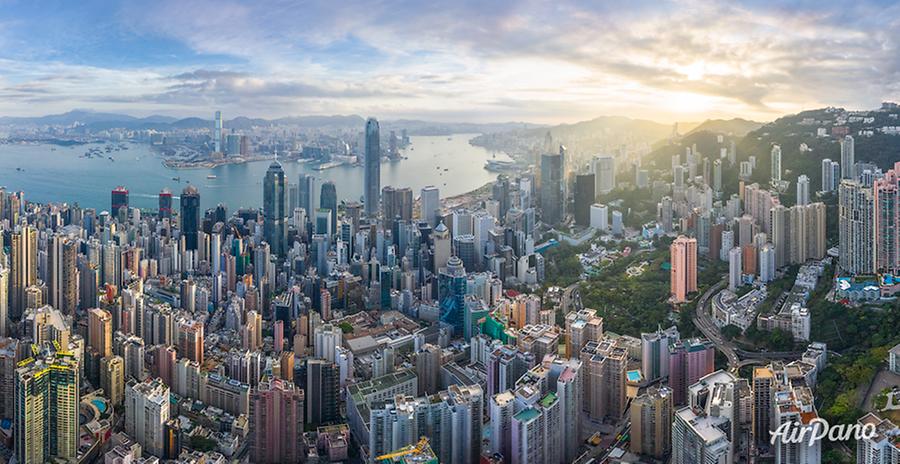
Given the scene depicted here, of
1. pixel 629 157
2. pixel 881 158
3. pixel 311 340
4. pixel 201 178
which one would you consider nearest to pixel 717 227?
pixel 881 158

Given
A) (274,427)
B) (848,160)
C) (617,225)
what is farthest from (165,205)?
(848,160)

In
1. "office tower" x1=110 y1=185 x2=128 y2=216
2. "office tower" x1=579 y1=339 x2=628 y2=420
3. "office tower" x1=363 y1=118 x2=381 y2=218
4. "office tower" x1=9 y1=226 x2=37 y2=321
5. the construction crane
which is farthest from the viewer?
"office tower" x1=363 y1=118 x2=381 y2=218

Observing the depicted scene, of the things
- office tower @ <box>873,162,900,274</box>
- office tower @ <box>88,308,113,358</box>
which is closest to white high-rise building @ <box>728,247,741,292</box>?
office tower @ <box>873,162,900,274</box>

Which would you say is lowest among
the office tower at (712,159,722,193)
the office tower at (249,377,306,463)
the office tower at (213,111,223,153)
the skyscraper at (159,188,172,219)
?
the office tower at (249,377,306,463)

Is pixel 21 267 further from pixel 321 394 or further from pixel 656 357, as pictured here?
pixel 656 357

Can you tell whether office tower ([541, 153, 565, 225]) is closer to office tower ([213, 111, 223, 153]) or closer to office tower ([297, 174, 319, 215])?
office tower ([297, 174, 319, 215])

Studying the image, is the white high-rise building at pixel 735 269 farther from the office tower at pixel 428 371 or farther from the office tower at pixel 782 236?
the office tower at pixel 428 371

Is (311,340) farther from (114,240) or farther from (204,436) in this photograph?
(114,240)
